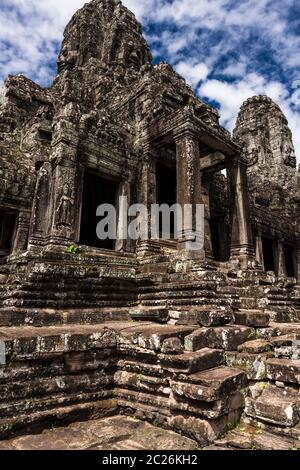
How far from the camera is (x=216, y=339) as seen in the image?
4.59 metres

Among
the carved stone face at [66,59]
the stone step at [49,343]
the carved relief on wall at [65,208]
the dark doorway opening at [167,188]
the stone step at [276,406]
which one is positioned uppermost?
the carved stone face at [66,59]

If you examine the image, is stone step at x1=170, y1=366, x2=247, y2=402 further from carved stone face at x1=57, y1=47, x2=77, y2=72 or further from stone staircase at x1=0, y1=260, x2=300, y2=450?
carved stone face at x1=57, y1=47, x2=77, y2=72

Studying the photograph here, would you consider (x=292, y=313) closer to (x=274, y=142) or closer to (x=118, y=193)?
Answer: (x=118, y=193)

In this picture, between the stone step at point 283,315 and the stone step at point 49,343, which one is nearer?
the stone step at point 49,343

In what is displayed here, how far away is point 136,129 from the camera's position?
441 inches

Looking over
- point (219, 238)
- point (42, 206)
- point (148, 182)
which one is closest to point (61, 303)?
point (42, 206)

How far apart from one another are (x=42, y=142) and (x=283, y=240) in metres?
15.1

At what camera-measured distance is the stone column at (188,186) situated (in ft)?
28.3

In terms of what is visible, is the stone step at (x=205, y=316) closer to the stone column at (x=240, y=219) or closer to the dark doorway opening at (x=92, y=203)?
the stone column at (x=240, y=219)

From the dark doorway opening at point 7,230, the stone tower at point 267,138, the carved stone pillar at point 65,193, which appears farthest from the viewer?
the stone tower at point 267,138

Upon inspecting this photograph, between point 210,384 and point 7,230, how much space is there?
10.4m

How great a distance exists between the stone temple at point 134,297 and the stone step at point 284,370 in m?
0.01

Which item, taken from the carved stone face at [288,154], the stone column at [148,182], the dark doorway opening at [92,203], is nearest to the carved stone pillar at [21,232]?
the dark doorway opening at [92,203]
